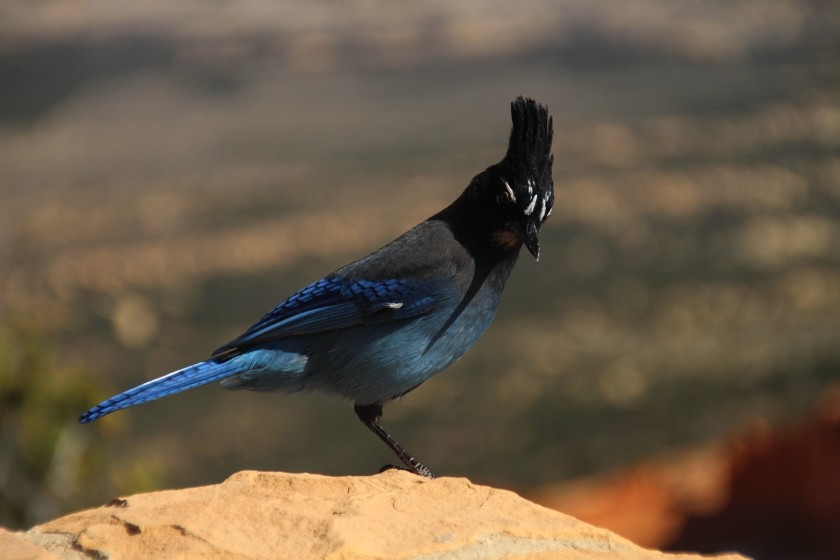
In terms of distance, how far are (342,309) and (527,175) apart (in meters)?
0.76

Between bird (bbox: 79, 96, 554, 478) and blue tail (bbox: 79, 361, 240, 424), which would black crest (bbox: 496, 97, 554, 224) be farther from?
blue tail (bbox: 79, 361, 240, 424)

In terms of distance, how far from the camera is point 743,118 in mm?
16922

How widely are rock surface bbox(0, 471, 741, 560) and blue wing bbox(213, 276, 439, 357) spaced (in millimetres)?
773

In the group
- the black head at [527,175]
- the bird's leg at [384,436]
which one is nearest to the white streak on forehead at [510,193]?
the black head at [527,175]

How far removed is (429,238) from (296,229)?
Result: 8130mm

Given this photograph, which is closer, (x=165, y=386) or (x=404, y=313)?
(x=165, y=386)

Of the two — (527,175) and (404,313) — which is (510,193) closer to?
(527,175)

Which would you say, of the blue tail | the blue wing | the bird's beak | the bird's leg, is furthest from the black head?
the blue tail

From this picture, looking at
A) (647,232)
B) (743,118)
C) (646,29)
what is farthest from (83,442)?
(646,29)

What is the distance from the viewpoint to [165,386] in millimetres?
4020

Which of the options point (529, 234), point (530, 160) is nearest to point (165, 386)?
point (529, 234)

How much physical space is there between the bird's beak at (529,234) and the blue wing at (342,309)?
1.14 ft

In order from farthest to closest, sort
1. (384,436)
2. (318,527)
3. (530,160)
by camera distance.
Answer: (384,436) < (530,160) < (318,527)

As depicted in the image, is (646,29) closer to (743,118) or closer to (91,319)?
(743,118)
